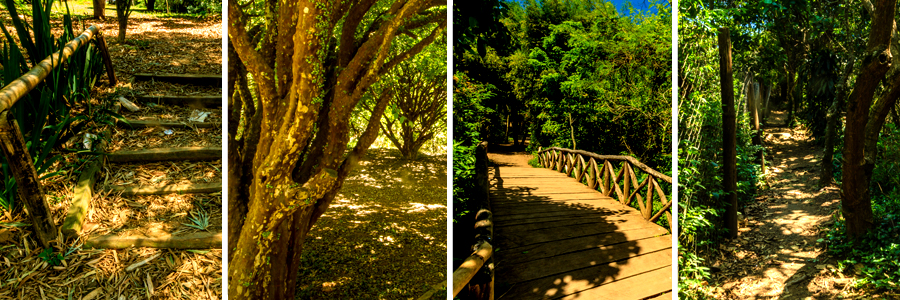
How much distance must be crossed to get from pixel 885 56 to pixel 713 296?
6.43ft

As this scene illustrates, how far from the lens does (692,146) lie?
2.64 metres

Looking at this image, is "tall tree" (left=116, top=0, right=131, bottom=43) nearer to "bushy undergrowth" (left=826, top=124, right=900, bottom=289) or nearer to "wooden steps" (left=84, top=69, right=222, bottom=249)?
"wooden steps" (left=84, top=69, right=222, bottom=249)

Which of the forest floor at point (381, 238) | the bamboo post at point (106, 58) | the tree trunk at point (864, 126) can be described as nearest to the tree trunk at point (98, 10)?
the bamboo post at point (106, 58)

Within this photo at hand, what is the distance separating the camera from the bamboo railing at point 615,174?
1.39 meters

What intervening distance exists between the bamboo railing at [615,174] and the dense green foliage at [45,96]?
6.54 ft

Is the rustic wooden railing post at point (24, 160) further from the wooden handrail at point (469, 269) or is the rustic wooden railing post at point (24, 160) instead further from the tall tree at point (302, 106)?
the wooden handrail at point (469, 269)

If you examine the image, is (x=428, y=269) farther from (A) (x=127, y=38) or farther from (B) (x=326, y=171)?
(A) (x=127, y=38)

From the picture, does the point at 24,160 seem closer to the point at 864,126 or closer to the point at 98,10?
the point at 864,126

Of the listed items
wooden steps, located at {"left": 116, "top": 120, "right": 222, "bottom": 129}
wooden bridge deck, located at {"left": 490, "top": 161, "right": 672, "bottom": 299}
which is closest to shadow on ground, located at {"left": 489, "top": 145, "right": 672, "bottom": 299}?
wooden bridge deck, located at {"left": 490, "top": 161, "right": 672, "bottom": 299}

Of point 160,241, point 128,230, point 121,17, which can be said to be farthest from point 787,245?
point 121,17

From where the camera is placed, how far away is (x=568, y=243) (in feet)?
4.83

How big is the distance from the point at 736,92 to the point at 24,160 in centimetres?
535

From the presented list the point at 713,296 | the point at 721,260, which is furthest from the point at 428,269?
the point at 721,260

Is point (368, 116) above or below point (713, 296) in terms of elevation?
above
